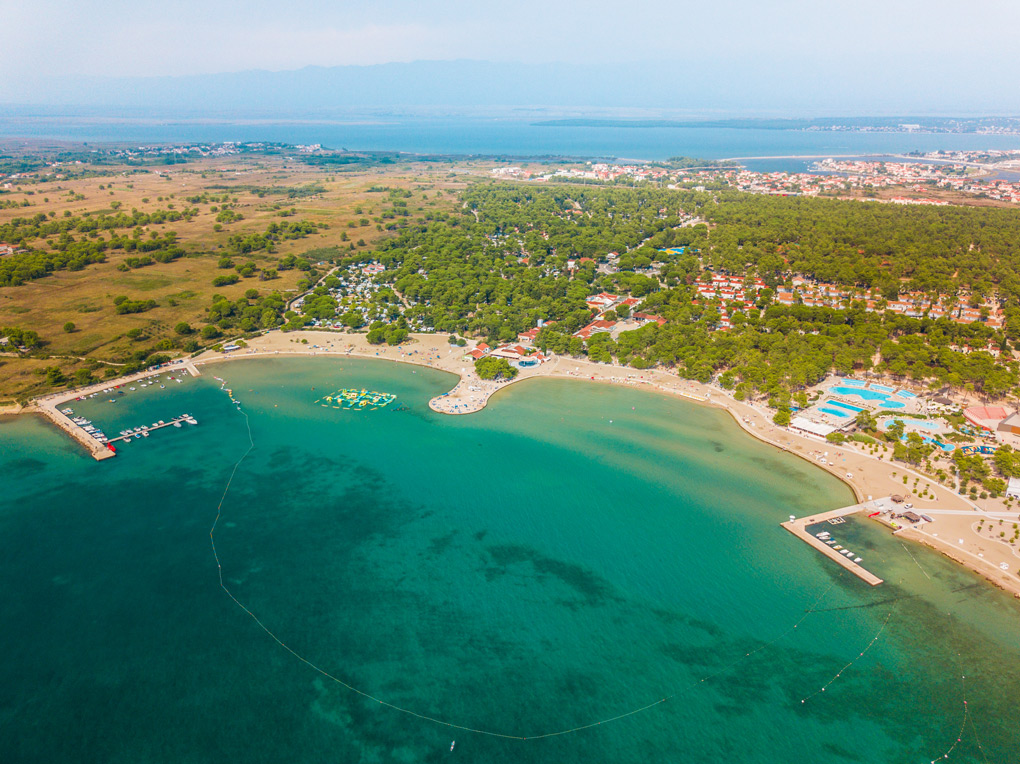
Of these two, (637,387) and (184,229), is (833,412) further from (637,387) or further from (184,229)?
(184,229)

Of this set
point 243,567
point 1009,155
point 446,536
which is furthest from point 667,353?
point 1009,155

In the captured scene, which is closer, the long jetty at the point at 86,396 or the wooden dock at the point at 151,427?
the long jetty at the point at 86,396

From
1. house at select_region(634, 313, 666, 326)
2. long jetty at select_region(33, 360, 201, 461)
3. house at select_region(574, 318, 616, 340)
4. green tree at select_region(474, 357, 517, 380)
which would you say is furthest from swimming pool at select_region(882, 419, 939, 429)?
long jetty at select_region(33, 360, 201, 461)

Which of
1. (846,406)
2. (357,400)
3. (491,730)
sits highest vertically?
(846,406)

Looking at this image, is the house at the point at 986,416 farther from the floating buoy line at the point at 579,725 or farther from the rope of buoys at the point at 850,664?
the rope of buoys at the point at 850,664

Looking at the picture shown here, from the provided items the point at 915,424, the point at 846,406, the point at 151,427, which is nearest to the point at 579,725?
the point at 846,406

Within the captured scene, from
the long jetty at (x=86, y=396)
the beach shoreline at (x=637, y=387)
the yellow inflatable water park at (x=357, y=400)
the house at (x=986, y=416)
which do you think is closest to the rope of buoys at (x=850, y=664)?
the beach shoreline at (x=637, y=387)
